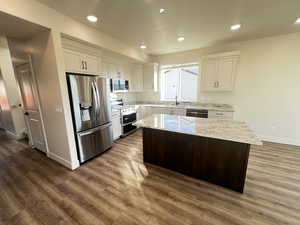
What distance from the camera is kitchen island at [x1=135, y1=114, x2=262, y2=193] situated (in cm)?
178

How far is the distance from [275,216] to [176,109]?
3110 millimetres

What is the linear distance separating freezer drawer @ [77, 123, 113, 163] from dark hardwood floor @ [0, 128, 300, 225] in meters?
0.22

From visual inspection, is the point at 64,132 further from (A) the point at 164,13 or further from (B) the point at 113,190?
(A) the point at 164,13

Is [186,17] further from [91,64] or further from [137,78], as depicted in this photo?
[137,78]

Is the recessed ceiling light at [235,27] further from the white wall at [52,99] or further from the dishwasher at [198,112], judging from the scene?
the white wall at [52,99]

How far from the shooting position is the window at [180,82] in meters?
4.66

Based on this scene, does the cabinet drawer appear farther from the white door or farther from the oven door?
the white door

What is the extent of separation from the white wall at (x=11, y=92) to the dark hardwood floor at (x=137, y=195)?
174 centimetres

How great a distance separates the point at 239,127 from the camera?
2049mm

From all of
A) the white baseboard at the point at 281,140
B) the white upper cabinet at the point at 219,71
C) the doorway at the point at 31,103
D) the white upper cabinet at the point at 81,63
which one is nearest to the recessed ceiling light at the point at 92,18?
the white upper cabinet at the point at 81,63

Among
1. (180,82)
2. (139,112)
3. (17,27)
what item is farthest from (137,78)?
(17,27)

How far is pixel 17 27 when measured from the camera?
6.70 feet

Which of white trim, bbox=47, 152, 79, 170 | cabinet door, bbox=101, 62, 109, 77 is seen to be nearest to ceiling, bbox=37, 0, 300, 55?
cabinet door, bbox=101, 62, 109, 77

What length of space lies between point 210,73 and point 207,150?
2.73 m
